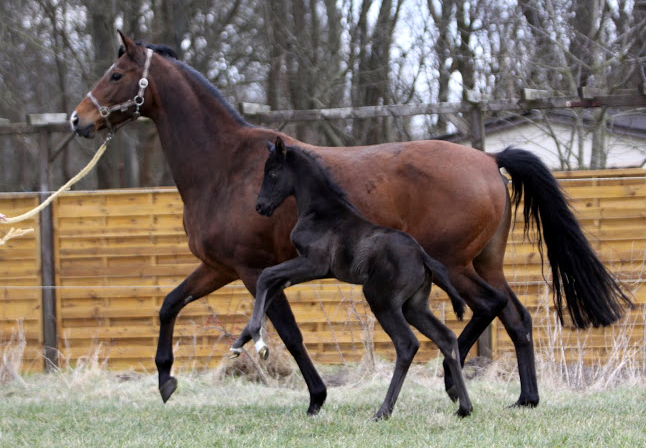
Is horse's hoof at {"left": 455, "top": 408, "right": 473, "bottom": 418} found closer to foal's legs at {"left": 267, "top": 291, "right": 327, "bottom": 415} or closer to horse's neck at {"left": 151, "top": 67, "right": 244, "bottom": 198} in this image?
foal's legs at {"left": 267, "top": 291, "right": 327, "bottom": 415}

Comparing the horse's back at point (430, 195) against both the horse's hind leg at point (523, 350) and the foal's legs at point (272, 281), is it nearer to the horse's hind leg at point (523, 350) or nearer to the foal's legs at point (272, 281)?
the horse's hind leg at point (523, 350)

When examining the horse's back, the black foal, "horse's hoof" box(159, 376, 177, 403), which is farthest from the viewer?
"horse's hoof" box(159, 376, 177, 403)

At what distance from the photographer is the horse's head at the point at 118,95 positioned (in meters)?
5.79

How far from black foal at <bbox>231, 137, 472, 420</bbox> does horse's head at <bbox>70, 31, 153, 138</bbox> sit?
1.30 meters

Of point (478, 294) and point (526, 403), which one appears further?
point (526, 403)

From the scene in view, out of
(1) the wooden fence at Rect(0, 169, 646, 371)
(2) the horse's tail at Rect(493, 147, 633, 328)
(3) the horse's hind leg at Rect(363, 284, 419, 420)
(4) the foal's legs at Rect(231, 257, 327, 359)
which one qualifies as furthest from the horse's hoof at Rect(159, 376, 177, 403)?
(2) the horse's tail at Rect(493, 147, 633, 328)

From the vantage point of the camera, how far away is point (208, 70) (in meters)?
14.4

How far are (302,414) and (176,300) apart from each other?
3.79 feet

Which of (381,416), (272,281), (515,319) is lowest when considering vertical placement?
(381,416)

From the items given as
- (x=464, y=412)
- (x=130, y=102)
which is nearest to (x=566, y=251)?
(x=464, y=412)

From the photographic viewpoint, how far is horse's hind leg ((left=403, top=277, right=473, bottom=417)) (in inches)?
196

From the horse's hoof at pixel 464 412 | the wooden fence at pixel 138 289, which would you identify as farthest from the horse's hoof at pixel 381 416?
the wooden fence at pixel 138 289

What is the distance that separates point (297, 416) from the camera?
5.44 metres

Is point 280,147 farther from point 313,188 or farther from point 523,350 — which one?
point 523,350
